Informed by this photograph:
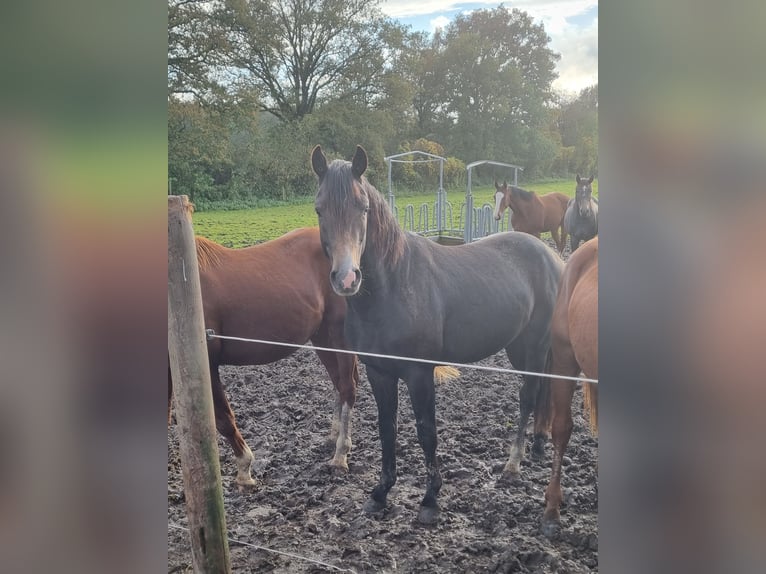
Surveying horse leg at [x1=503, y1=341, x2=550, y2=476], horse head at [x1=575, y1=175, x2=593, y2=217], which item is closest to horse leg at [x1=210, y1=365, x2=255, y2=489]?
horse leg at [x1=503, y1=341, x2=550, y2=476]

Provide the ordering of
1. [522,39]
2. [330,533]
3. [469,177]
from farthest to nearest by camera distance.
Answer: [330,533]
[469,177]
[522,39]

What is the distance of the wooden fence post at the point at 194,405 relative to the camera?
2750mm

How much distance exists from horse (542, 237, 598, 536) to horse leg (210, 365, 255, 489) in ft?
3.95

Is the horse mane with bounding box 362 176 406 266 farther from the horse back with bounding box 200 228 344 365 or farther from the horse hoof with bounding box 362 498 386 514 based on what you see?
the horse hoof with bounding box 362 498 386 514

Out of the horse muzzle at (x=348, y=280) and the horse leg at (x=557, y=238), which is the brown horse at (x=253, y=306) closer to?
the horse muzzle at (x=348, y=280)

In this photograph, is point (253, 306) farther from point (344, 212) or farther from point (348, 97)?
point (348, 97)

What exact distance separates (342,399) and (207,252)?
2.59 feet

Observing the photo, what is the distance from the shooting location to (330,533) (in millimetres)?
2668

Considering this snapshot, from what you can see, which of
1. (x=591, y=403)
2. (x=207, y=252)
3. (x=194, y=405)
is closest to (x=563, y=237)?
(x=591, y=403)

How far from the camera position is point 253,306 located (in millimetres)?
2900
